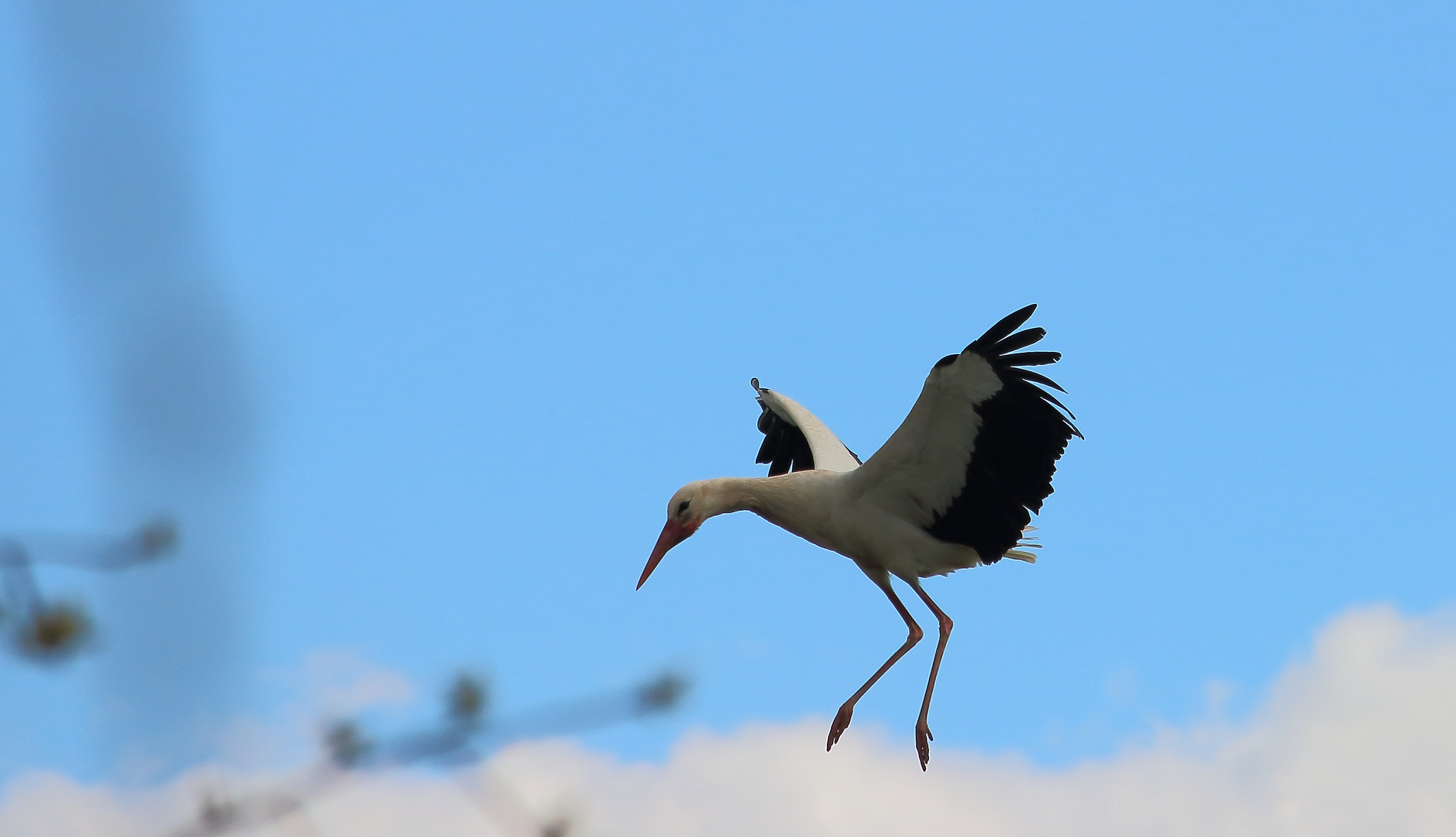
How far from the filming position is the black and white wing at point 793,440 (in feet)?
33.5

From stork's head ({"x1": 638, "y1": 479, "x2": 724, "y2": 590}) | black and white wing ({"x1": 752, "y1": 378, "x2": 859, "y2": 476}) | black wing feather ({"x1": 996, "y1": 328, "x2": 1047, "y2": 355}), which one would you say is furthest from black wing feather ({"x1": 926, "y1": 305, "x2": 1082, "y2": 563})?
black and white wing ({"x1": 752, "y1": 378, "x2": 859, "y2": 476})

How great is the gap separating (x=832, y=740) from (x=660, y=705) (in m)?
7.23

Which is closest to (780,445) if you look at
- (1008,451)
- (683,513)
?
(683,513)

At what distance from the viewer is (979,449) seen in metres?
7.86

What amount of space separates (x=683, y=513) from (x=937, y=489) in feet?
5.10

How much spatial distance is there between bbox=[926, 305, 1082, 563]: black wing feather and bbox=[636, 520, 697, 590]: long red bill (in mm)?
1480

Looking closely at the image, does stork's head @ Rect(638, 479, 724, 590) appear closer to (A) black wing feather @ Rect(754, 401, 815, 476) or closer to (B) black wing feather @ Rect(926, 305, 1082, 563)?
(B) black wing feather @ Rect(926, 305, 1082, 563)

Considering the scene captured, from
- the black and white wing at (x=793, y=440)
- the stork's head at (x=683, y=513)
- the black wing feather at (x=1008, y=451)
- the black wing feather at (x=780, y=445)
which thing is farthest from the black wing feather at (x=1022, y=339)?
the black wing feather at (x=780, y=445)

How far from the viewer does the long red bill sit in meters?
8.70

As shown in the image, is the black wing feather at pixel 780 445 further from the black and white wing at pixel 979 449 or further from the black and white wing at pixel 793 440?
the black and white wing at pixel 979 449

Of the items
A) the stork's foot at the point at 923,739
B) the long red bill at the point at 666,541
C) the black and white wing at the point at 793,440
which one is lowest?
the stork's foot at the point at 923,739

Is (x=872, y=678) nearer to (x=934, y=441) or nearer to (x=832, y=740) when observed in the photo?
(x=832, y=740)

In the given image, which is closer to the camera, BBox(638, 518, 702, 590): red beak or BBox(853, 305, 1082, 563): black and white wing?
BBox(853, 305, 1082, 563): black and white wing

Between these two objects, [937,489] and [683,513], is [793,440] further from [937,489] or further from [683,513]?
[937,489]
